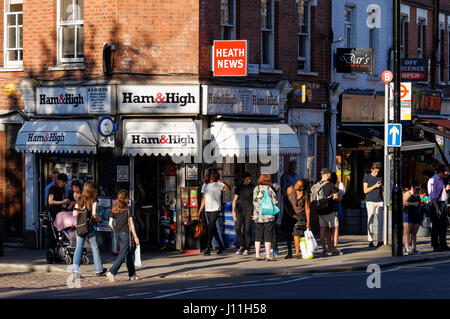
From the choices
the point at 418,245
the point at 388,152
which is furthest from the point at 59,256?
the point at 418,245

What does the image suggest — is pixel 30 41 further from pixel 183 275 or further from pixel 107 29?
pixel 183 275

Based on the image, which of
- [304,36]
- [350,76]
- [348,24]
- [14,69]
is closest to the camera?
[14,69]

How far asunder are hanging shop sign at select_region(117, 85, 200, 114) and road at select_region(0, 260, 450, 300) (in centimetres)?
480

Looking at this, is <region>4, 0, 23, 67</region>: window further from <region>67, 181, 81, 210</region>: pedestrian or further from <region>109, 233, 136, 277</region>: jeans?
<region>109, 233, 136, 277</region>: jeans

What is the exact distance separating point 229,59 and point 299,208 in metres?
3.92

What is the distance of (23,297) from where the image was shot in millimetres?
15086

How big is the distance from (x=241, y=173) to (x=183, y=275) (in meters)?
5.99

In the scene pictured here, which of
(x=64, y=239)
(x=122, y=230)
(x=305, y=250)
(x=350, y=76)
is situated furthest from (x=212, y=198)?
(x=350, y=76)

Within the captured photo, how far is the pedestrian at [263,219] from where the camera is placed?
20.1 meters

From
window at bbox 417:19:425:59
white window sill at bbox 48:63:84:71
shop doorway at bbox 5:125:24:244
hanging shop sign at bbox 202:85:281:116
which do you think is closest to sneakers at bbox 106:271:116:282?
hanging shop sign at bbox 202:85:281:116

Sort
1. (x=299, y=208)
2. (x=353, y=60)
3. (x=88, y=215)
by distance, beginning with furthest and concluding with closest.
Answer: (x=353, y=60), (x=299, y=208), (x=88, y=215)

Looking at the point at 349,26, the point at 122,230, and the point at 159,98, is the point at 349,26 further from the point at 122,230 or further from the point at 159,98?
the point at 122,230

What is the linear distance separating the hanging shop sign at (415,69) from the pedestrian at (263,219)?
11224 mm

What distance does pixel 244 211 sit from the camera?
21234mm
